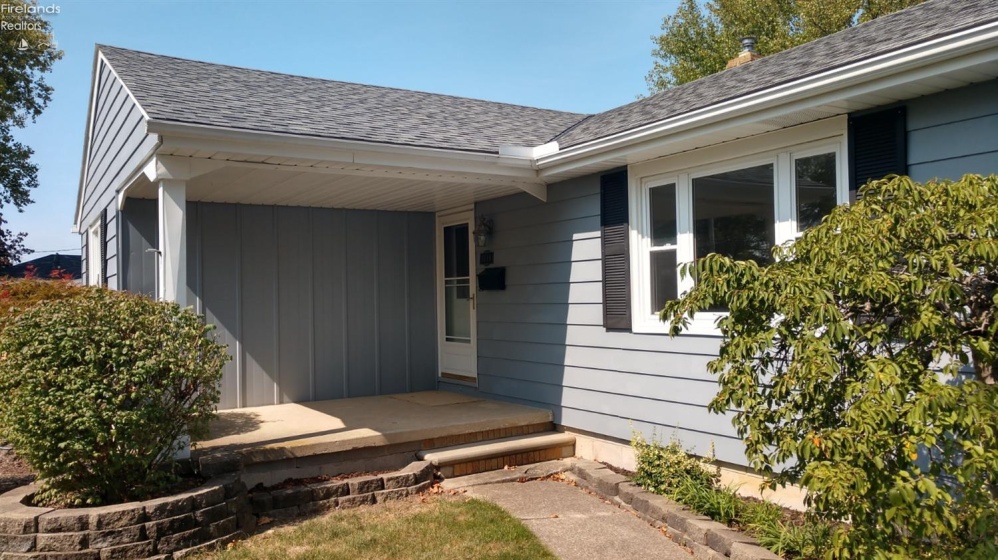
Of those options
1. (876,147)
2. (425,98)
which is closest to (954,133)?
(876,147)

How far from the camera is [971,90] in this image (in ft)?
12.2

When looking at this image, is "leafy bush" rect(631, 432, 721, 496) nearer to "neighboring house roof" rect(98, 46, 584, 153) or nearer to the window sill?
the window sill

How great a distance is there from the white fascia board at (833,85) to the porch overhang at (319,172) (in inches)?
48.2

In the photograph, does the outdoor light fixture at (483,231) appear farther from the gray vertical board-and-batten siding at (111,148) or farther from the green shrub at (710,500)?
the green shrub at (710,500)

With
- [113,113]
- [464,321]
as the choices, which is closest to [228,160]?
[113,113]

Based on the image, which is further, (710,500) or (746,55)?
(746,55)

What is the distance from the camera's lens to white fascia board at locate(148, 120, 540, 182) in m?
4.68

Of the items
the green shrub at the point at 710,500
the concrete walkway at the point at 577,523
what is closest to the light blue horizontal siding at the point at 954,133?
the green shrub at the point at 710,500

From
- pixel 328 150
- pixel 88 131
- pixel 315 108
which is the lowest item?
pixel 328 150

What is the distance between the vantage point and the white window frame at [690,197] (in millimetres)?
4496

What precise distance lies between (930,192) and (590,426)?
3.71 m

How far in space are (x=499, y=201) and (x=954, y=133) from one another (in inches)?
167

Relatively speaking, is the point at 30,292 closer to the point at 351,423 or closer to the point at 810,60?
the point at 351,423

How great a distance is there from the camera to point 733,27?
19422mm
